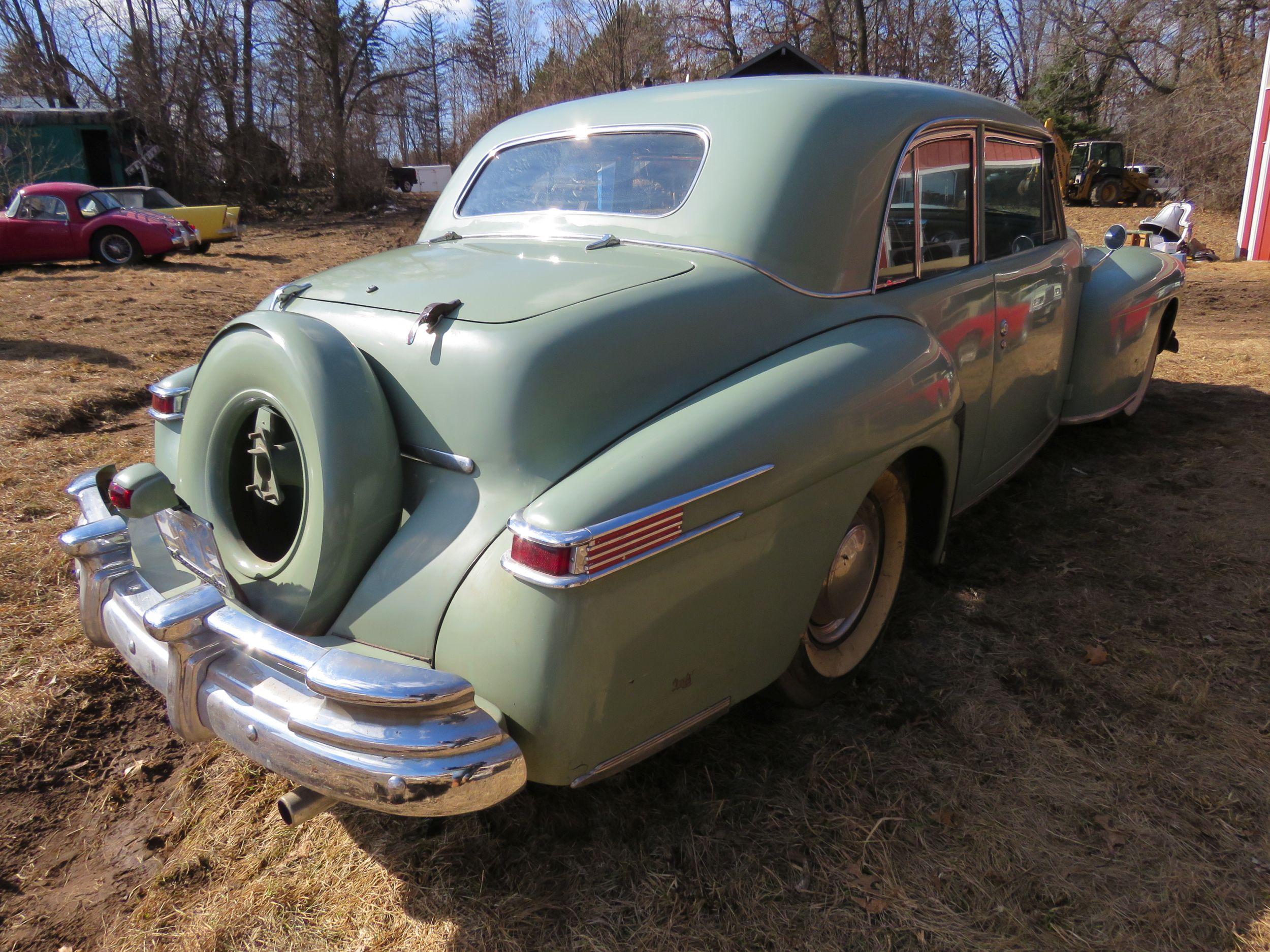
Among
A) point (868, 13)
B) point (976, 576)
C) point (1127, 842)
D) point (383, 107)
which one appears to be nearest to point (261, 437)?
point (1127, 842)

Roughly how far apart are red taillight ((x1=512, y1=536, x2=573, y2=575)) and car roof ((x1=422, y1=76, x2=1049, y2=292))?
1127mm

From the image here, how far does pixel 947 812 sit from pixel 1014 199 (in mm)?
2402

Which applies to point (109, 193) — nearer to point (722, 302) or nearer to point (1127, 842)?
point (722, 302)

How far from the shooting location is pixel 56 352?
6957mm

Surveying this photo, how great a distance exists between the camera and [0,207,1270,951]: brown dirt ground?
1900 mm

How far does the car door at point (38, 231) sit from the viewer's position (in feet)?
39.8

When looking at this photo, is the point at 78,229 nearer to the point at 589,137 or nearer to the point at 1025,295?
the point at 589,137

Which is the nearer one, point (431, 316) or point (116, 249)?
point (431, 316)

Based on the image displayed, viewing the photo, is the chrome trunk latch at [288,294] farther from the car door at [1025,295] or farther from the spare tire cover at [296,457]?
the car door at [1025,295]

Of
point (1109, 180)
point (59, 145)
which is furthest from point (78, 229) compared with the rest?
point (1109, 180)

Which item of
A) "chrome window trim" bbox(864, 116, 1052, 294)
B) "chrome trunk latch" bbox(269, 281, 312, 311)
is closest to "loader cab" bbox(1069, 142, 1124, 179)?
"chrome window trim" bbox(864, 116, 1052, 294)

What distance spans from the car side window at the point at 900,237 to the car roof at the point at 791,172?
53 millimetres

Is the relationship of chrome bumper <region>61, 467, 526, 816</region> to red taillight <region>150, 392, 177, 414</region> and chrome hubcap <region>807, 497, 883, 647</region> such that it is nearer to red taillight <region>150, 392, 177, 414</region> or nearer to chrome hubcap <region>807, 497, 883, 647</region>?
red taillight <region>150, 392, 177, 414</region>

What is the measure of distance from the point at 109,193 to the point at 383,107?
1976cm
